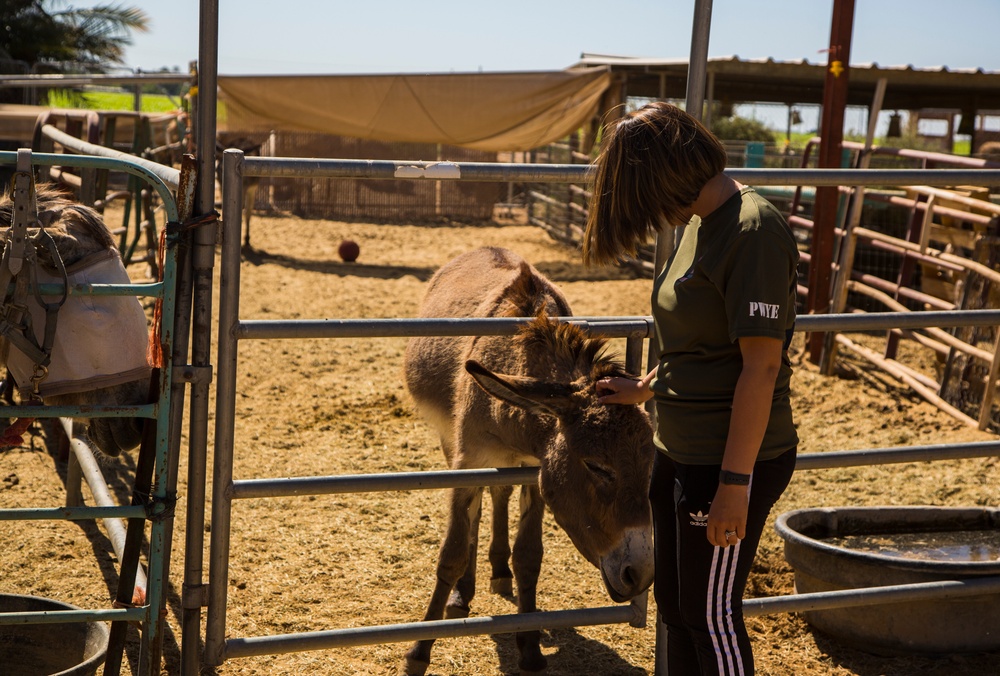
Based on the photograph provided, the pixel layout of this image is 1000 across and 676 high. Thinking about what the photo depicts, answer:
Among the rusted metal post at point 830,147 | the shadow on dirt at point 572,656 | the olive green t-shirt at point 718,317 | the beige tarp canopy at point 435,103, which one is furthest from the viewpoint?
the beige tarp canopy at point 435,103

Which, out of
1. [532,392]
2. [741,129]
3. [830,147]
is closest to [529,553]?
[532,392]

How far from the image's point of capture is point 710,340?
2016 mm

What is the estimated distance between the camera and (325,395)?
6574 millimetres

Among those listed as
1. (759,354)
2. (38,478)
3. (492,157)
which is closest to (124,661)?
(38,478)

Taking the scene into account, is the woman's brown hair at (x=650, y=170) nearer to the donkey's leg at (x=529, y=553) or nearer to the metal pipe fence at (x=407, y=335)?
the metal pipe fence at (x=407, y=335)

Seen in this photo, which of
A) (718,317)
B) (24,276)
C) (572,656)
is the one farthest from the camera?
(572,656)

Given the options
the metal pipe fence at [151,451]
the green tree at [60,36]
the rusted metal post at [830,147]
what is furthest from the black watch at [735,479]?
the green tree at [60,36]

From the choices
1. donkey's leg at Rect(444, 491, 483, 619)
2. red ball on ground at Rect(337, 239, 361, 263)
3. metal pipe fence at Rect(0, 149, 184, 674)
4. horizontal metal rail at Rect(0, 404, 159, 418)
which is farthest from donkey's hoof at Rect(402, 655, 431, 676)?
red ball on ground at Rect(337, 239, 361, 263)

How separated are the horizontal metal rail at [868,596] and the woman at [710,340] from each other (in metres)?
0.68

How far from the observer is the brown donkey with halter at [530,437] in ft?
8.32

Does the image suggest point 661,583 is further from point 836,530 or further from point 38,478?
point 38,478

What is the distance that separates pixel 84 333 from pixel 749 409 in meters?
1.66

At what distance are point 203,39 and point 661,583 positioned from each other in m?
1.79

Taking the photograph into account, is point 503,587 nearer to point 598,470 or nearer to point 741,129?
point 598,470
